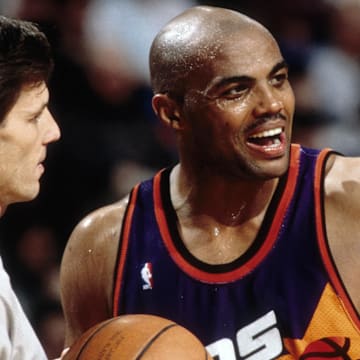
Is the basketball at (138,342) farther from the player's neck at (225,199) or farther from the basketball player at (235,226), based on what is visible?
the player's neck at (225,199)

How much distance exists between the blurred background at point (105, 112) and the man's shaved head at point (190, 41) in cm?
155

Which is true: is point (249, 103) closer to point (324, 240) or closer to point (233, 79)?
point (233, 79)

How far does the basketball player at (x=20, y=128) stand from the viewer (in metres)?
2.40

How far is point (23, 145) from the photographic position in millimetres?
2494

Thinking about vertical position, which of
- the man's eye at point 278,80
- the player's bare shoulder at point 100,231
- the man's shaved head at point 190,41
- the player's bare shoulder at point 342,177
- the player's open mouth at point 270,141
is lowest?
the player's bare shoulder at point 100,231

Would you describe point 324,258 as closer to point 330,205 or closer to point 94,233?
point 330,205

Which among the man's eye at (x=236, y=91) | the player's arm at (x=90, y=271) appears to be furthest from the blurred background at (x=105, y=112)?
the man's eye at (x=236, y=91)

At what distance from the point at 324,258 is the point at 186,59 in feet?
1.98

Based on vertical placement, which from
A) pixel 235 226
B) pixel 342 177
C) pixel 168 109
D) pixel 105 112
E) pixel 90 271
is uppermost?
pixel 168 109

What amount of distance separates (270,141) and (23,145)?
61 centimetres

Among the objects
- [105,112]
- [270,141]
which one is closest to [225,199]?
[270,141]

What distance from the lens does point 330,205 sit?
8.76ft

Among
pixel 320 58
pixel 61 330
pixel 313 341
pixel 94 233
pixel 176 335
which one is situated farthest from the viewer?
pixel 320 58

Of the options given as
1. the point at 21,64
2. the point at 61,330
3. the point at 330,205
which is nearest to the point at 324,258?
the point at 330,205
